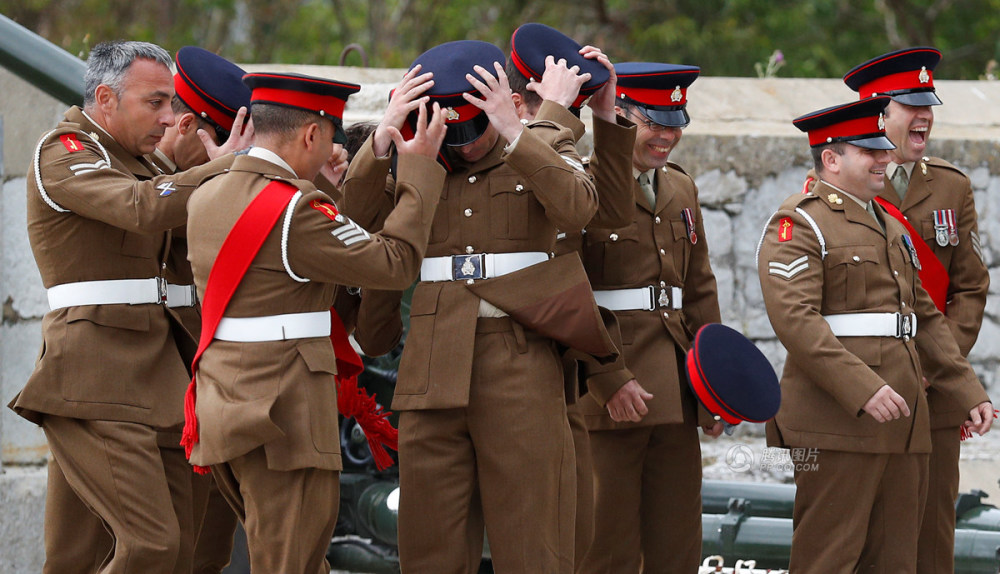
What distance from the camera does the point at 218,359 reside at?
148 inches

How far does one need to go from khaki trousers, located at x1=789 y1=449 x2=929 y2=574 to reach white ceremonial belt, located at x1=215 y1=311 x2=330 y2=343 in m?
1.96

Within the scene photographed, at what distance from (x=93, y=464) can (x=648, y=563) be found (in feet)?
6.28

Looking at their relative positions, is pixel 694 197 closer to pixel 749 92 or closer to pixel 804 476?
pixel 804 476

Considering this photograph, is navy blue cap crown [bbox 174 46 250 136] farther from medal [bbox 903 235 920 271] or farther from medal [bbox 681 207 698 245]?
medal [bbox 903 235 920 271]

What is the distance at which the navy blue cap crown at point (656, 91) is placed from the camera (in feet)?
16.3

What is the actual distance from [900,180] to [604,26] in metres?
10.9

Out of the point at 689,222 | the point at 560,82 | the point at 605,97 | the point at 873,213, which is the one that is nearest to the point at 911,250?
the point at 873,213

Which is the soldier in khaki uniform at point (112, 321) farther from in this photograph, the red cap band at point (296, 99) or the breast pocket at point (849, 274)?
the breast pocket at point (849, 274)

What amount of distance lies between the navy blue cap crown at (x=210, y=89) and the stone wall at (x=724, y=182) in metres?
1.59

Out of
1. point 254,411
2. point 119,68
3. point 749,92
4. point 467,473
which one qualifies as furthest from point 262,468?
point 749,92

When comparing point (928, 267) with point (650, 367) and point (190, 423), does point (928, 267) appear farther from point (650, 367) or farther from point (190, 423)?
point (190, 423)

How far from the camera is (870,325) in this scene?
4812 mm

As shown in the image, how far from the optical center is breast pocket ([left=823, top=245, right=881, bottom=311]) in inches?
189

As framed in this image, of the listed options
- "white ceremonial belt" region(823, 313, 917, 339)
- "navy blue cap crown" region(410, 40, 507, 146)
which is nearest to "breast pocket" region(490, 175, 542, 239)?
"navy blue cap crown" region(410, 40, 507, 146)
